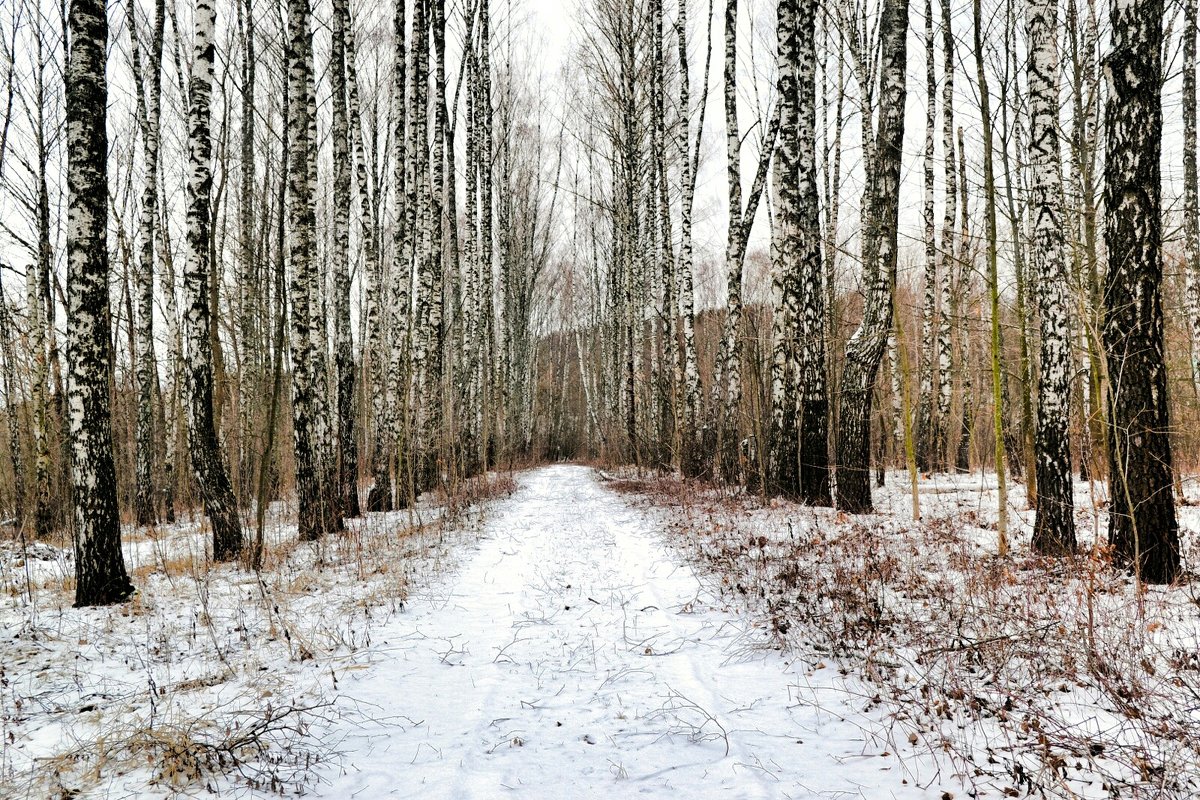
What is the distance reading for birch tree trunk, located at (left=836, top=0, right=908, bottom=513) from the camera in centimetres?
824

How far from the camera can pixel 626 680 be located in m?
3.61

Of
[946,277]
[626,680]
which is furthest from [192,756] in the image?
[946,277]

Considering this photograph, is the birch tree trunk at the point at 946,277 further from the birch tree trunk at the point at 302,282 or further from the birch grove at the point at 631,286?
the birch tree trunk at the point at 302,282

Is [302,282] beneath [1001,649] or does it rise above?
above

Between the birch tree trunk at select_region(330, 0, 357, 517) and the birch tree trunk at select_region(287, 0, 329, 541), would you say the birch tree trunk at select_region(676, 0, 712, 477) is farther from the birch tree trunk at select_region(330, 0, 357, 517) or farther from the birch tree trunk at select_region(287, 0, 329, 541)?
the birch tree trunk at select_region(287, 0, 329, 541)

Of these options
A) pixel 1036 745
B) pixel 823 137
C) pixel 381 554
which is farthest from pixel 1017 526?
pixel 823 137

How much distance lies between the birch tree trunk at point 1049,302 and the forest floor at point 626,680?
63 cm

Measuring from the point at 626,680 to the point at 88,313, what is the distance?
542cm

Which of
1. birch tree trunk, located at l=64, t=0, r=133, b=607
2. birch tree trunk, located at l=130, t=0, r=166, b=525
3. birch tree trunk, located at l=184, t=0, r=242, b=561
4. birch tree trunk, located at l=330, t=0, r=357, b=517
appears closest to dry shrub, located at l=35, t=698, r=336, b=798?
birch tree trunk, located at l=64, t=0, r=133, b=607

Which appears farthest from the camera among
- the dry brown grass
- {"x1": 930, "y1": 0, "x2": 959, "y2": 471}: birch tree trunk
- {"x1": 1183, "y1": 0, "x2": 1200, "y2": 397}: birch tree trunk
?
{"x1": 930, "y1": 0, "x2": 959, "y2": 471}: birch tree trunk

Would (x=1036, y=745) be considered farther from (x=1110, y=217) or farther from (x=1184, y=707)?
(x=1110, y=217)

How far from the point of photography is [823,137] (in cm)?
1761

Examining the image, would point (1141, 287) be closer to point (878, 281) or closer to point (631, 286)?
point (878, 281)

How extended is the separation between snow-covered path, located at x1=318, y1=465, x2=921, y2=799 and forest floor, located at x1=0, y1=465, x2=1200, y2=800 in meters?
0.02
